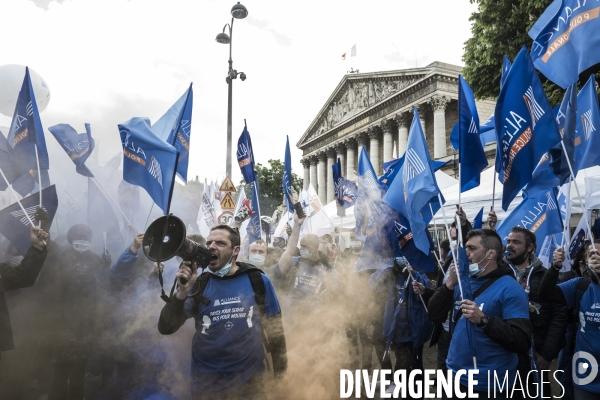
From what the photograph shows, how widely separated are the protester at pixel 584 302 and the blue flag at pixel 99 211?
468 cm

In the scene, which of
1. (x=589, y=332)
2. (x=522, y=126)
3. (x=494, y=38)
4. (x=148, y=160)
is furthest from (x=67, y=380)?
(x=494, y=38)

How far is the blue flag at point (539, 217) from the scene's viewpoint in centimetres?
472

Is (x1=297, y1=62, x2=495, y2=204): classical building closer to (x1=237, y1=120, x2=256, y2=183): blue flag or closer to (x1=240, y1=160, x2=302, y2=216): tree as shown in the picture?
(x1=240, y1=160, x2=302, y2=216): tree

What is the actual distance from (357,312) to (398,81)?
33.2m

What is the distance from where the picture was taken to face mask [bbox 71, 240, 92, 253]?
4293 mm

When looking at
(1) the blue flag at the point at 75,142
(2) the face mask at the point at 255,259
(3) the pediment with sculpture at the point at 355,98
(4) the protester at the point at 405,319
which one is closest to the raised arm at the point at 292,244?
(2) the face mask at the point at 255,259

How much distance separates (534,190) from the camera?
4.02 meters

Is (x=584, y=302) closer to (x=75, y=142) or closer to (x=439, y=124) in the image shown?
(x=75, y=142)

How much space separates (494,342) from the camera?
2584mm

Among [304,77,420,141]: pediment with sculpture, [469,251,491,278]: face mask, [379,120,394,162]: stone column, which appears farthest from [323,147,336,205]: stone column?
[469,251,491,278]: face mask

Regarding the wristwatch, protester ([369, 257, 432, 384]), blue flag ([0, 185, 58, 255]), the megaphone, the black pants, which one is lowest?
the black pants

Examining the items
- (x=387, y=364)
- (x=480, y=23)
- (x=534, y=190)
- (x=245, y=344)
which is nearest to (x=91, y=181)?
(x=245, y=344)

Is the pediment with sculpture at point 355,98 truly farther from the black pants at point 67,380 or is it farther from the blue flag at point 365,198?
the black pants at point 67,380

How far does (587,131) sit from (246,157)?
4.93 m
